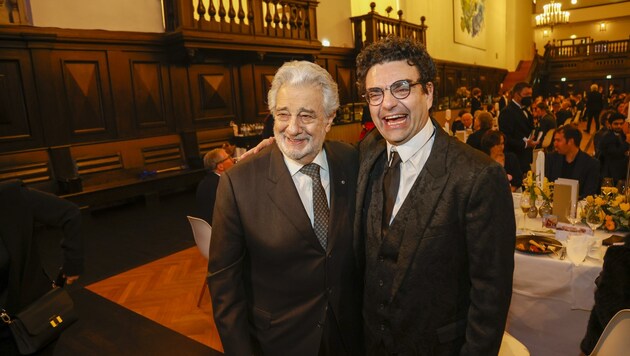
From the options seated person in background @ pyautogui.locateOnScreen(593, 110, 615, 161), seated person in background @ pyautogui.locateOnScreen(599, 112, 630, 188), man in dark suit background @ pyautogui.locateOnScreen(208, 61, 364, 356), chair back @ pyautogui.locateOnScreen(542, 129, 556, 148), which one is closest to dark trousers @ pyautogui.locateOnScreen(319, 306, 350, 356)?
man in dark suit background @ pyautogui.locateOnScreen(208, 61, 364, 356)

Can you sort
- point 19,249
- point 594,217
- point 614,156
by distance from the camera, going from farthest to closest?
1. point 614,156
2. point 594,217
3. point 19,249

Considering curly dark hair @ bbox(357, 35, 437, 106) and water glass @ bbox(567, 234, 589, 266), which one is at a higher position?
curly dark hair @ bbox(357, 35, 437, 106)

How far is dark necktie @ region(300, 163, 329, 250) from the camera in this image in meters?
1.58

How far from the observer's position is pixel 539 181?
3475 mm

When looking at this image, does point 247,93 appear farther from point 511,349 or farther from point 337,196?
point 511,349

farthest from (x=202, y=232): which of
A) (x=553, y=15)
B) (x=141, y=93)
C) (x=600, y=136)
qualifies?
(x=553, y=15)

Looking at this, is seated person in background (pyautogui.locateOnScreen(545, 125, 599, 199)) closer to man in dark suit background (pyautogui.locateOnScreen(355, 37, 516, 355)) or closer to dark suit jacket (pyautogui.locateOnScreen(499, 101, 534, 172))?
dark suit jacket (pyautogui.locateOnScreen(499, 101, 534, 172))

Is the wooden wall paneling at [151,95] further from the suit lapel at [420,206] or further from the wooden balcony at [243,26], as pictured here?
the suit lapel at [420,206]

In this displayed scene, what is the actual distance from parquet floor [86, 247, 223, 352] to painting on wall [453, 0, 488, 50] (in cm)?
1584

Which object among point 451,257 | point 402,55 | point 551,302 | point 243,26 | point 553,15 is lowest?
point 551,302

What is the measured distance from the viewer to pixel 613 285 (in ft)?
5.95

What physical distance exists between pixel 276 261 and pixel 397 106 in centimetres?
70

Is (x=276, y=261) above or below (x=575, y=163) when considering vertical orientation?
above

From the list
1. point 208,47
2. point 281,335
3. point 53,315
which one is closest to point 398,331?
point 281,335
